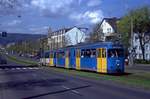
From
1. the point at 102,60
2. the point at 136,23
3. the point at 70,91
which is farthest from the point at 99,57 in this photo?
the point at 136,23

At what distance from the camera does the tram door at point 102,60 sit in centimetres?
4120

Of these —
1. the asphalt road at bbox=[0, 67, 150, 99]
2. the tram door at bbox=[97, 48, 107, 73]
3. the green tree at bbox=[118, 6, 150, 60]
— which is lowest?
the asphalt road at bbox=[0, 67, 150, 99]

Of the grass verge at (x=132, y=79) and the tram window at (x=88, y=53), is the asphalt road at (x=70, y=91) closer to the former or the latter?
the grass verge at (x=132, y=79)

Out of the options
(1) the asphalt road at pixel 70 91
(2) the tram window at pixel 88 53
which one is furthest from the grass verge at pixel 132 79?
(2) the tram window at pixel 88 53

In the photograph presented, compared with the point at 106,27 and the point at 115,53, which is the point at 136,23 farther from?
the point at 115,53

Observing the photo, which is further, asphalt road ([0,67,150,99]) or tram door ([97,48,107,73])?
tram door ([97,48,107,73])

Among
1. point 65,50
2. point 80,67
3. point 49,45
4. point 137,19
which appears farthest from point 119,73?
point 49,45

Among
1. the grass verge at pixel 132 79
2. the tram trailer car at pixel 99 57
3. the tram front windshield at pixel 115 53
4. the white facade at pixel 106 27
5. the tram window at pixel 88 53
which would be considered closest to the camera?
the grass verge at pixel 132 79

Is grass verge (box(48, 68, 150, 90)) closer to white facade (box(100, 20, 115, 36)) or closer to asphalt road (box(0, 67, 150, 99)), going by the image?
asphalt road (box(0, 67, 150, 99))

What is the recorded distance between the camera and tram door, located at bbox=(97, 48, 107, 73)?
41.2 meters

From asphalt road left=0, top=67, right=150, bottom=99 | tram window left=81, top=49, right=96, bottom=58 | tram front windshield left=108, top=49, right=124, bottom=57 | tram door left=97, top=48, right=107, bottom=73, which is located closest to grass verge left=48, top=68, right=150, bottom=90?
asphalt road left=0, top=67, right=150, bottom=99

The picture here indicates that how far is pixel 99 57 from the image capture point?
4241cm

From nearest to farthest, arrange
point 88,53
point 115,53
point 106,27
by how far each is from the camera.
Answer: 1. point 115,53
2. point 88,53
3. point 106,27

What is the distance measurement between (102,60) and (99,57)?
3.29ft
